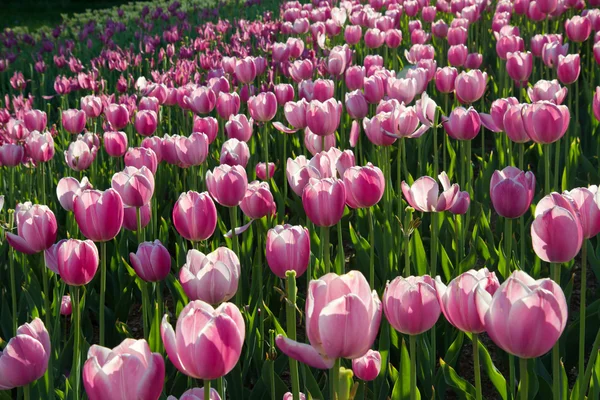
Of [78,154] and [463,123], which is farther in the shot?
[78,154]

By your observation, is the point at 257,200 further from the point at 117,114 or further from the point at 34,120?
the point at 34,120

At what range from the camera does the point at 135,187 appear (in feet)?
6.64

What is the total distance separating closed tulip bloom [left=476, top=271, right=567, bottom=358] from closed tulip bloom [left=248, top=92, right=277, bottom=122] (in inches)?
84.0

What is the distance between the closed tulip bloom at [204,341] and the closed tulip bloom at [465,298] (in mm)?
361

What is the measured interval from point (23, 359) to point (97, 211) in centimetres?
49

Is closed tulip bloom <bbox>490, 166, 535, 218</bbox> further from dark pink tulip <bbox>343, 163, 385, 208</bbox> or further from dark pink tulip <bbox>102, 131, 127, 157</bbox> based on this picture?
dark pink tulip <bbox>102, 131, 127, 157</bbox>

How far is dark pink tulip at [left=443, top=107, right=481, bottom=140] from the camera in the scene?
2.59m

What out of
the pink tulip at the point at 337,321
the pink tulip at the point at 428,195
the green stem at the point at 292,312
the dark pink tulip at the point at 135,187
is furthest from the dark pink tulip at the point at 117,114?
the pink tulip at the point at 337,321

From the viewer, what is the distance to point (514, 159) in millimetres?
3424

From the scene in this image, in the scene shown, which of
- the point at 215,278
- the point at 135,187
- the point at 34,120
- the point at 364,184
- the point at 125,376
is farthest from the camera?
the point at 34,120

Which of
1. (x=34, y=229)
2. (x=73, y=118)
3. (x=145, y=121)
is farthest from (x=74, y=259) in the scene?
(x=73, y=118)

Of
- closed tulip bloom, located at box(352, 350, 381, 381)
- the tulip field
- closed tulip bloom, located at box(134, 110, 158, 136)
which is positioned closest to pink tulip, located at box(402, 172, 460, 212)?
the tulip field

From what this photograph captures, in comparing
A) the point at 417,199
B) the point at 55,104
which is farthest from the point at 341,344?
the point at 55,104

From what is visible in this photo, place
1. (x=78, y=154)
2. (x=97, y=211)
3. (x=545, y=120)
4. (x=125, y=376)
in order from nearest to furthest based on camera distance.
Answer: (x=125, y=376) → (x=97, y=211) → (x=545, y=120) → (x=78, y=154)
